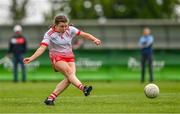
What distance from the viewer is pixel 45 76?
36.9 metres

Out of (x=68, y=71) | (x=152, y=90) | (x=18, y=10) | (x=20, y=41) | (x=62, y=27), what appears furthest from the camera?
(x=18, y=10)

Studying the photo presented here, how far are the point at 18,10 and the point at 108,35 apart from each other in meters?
26.4

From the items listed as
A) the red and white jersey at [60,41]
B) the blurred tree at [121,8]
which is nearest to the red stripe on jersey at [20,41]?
the red and white jersey at [60,41]

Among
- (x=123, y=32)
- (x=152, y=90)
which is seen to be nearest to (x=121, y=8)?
(x=123, y=32)

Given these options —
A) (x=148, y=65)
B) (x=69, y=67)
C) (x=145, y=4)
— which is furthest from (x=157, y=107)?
(x=145, y=4)

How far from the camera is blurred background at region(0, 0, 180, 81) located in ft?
122

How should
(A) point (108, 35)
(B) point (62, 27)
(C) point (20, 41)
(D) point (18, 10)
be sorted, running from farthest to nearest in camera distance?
(D) point (18, 10) → (A) point (108, 35) → (C) point (20, 41) → (B) point (62, 27)

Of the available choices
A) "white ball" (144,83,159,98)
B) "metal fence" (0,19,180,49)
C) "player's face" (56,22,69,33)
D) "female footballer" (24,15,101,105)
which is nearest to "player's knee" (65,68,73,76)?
"female footballer" (24,15,101,105)

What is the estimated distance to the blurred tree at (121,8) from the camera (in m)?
74.3

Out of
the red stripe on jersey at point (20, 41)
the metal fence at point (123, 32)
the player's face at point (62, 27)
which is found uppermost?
the metal fence at point (123, 32)

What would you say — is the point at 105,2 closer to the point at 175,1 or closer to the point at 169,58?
the point at 175,1

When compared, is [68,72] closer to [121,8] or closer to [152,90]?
[152,90]

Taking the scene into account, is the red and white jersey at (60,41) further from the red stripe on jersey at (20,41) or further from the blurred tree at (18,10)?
the blurred tree at (18,10)

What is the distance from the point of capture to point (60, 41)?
1777cm
